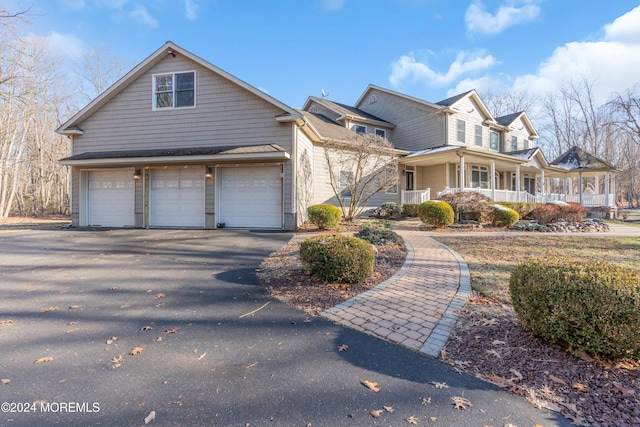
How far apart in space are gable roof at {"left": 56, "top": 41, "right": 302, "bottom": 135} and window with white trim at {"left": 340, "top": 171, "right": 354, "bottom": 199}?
4.55 m

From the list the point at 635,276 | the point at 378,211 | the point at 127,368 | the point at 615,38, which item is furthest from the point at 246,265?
the point at 615,38

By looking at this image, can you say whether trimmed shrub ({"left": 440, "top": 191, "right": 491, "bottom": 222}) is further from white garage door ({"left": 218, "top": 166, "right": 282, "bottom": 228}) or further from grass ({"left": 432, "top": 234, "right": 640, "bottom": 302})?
white garage door ({"left": 218, "top": 166, "right": 282, "bottom": 228})

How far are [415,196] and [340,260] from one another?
Answer: 521 inches

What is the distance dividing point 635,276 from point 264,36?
1524 centimetres

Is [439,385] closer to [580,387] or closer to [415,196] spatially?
[580,387]

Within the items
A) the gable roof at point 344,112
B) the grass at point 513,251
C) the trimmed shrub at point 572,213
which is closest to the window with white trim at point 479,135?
the gable roof at point 344,112

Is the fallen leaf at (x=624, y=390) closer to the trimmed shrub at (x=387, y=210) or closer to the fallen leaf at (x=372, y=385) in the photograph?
the fallen leaf at (x=372, y=385)

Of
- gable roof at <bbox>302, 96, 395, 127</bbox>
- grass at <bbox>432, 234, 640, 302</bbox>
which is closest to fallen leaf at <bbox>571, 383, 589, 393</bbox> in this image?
grass at <bbox>432, 234, 640, 302</bbox>

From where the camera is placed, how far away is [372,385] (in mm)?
2270

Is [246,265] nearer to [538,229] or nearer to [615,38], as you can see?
[538,229]

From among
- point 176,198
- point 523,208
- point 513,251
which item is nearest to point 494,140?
point 523,208

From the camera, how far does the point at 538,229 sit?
454 inches

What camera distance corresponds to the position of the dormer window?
12586 millimetres

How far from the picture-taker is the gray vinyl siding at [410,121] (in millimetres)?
19172
